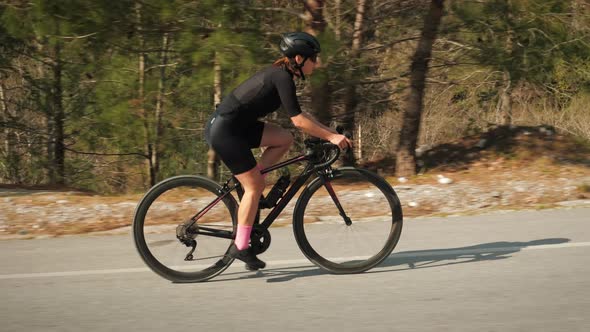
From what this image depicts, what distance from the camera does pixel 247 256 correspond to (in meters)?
5.30

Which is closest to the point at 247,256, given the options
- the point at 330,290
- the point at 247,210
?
the point at 247,210

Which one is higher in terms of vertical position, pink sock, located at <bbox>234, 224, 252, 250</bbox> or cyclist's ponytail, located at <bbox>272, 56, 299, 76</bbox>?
cyclist's ponytail, located at <bbox>272, 56, 299, 76</bbox>

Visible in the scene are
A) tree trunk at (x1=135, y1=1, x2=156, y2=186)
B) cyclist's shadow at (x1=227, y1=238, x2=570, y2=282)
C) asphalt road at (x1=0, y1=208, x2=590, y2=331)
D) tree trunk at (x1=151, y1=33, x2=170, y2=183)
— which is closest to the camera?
asphalt road at (x1=0, y1=208, x2=590, y2=331)

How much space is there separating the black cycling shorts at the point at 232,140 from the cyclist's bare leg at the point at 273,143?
0.15m

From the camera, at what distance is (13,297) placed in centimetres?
505

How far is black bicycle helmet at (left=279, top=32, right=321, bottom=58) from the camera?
4996 mm

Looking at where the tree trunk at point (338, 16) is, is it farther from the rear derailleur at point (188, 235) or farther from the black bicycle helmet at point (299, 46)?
the rear derailleur at point (188, 235)

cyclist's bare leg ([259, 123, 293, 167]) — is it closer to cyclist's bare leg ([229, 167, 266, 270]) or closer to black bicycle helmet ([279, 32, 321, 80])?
cyclist's bare leg ([229, 167, 266, 270])

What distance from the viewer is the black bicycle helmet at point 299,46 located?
5.00 m

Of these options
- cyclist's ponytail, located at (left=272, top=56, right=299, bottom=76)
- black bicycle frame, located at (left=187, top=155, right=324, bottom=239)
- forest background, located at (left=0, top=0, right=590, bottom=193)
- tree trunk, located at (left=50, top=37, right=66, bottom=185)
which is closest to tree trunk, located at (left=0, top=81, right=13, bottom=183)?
tree trunk, located at (left=50, top=37, right=66, bottom=185)

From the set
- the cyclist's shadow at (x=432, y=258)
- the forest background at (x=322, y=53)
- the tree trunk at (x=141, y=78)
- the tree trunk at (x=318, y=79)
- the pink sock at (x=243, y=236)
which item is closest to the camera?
the pink sock at (x=243, y=236)

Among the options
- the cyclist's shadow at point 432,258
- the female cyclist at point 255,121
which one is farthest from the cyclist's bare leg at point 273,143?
the cyclist's shadow at point 432,258

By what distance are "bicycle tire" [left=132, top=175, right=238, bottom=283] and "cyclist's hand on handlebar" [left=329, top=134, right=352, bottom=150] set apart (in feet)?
2.77

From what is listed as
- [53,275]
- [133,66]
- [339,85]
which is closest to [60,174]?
[133,66]
